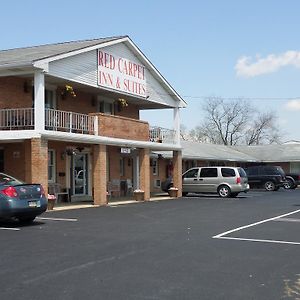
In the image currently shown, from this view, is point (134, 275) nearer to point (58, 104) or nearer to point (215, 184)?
point (58, 104)

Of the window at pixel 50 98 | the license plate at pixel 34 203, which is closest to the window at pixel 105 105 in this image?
the window at pixel 50 98

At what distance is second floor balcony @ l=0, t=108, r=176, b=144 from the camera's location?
68.8 feet

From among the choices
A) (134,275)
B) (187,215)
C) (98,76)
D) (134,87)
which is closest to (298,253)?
(134,275)

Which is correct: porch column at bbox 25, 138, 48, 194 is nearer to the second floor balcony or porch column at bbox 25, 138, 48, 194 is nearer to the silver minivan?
the second floor balcony

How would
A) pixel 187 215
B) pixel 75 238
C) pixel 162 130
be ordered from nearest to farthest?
pixel 75 238 → pixel 187 215 → pixel 162 130

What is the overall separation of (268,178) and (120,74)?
736 inches

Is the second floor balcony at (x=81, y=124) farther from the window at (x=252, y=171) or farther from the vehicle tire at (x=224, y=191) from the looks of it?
the window at (x=252, y=171)

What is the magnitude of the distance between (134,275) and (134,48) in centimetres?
1996

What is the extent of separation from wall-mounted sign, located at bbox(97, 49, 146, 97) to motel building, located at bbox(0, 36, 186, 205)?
0.05 meters

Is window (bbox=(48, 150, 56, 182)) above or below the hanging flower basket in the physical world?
below

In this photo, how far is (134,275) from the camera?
7977 millimetres

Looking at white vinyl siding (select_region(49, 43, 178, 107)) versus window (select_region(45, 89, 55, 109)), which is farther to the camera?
window (select_region(45, 89, 55, 109))

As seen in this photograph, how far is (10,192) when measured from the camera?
1422 cm

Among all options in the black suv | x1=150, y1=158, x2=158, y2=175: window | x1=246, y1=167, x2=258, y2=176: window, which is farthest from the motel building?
x1=246, y1=167, x2=258, y2=176: window
